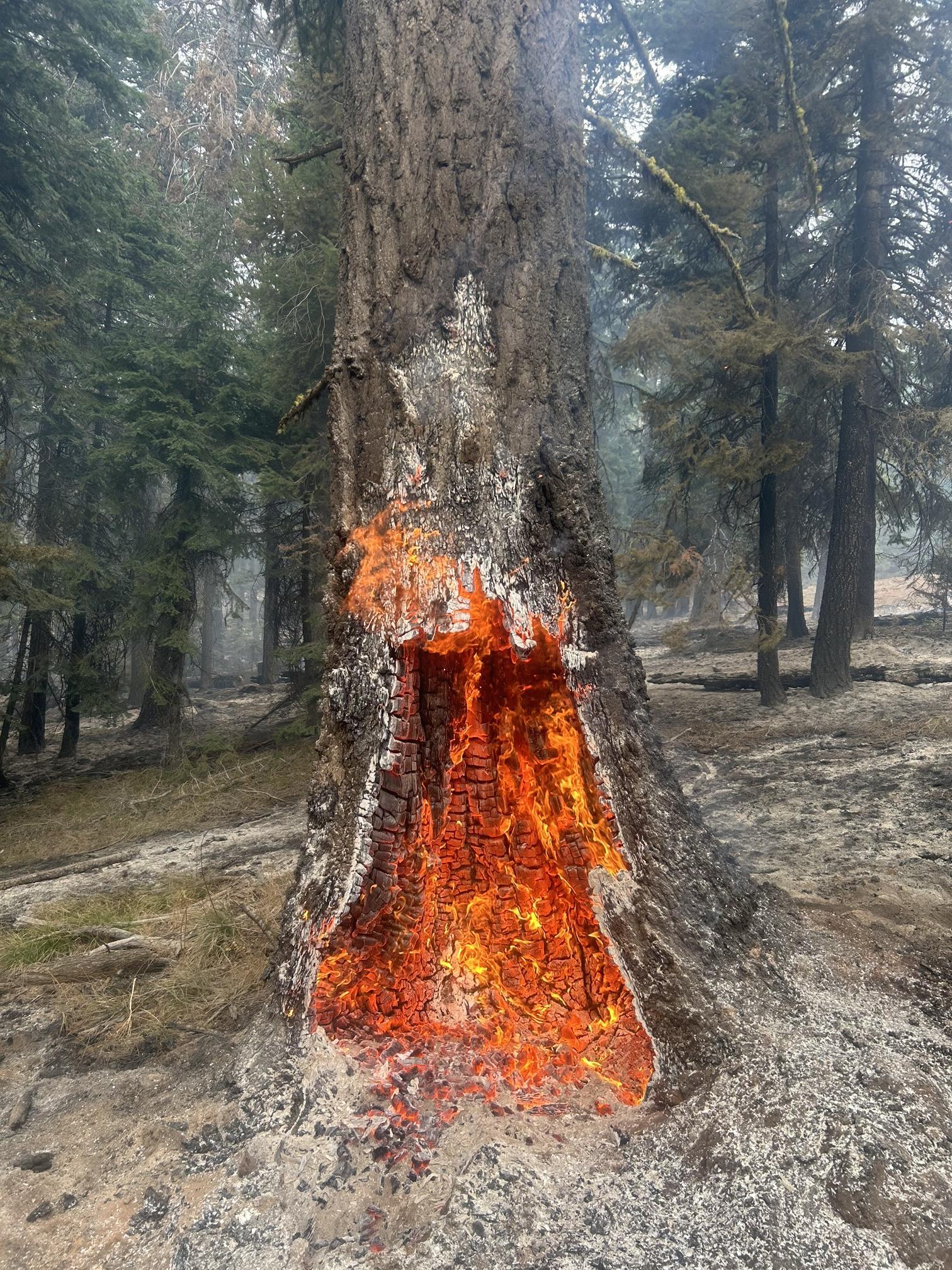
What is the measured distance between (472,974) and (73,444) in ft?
39.3

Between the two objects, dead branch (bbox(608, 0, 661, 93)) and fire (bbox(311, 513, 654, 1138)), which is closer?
fire (bbox(311, 513, 654, 1138))

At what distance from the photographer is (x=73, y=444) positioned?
11727mm

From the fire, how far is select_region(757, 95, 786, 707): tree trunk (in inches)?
316

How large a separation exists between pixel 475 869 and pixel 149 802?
7323 millimetres

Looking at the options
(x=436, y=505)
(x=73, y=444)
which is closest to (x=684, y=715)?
(x=436, y=505)

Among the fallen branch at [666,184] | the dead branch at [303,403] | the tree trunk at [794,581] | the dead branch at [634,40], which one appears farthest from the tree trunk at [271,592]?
the tree trunk at [794,581]

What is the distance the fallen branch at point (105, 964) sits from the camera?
358 centimetres

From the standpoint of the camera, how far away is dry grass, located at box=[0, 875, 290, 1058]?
9.78 feet

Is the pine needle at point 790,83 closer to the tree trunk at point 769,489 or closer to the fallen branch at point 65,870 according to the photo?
the tree trunk at point 769,489

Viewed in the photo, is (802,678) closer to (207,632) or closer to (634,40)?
(634,40)

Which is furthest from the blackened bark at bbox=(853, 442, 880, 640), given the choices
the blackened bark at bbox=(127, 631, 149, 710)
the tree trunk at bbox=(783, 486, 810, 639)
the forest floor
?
the blackened bark at bbox=(127, 631, 149, 710)

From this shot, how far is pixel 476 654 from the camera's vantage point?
2.81 m

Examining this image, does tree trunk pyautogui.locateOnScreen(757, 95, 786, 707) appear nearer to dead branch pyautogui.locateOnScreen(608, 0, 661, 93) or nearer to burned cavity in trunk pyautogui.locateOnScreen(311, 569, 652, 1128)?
dead branch pyautogui.locateOnScreen(608, 0, 661, 93)

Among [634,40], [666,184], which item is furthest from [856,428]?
[634,40]
